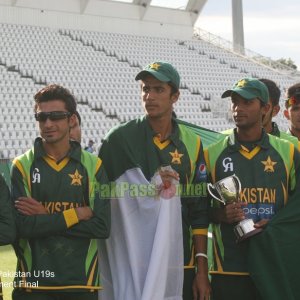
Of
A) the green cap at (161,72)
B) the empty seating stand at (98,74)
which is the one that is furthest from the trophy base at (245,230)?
the empty seating stand at (98,74)

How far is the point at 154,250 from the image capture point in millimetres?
3041

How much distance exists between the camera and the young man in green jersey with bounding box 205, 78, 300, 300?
3.15m

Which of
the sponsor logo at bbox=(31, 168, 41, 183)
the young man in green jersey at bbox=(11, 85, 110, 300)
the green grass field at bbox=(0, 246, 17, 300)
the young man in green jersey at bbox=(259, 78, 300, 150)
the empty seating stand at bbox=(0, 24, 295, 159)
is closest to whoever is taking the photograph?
the young man in green jersey at bbox=(11, 85, 110, 300)

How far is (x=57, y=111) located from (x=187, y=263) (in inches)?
42.5

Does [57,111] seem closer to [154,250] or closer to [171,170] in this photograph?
[171,170]

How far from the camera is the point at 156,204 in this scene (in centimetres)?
313

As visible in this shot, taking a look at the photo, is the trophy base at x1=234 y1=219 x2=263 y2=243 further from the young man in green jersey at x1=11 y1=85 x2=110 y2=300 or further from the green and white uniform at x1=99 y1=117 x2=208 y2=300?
the young man in green jersey at x1=11 y1=85 x2=110 y2=300

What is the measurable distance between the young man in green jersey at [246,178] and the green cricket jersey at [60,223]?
0.65 m

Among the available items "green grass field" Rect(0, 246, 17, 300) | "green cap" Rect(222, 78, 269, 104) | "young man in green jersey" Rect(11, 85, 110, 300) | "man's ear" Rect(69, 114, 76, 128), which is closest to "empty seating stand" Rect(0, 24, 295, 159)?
"green grass field" Rect(0, 246, 17, 300)

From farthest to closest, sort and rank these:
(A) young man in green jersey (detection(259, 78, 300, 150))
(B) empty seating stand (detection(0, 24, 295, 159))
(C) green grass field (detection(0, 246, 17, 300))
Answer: (B) empty seating stand (detection(0, 24, 295, 159)) < (C) green grass field (detection(0, 246, 17, 300)) < (A) young man in green jersey (detection(259, 78, 300, 150))

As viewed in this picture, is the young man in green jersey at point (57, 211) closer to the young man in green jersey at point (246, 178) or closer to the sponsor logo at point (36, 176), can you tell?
the sponsor logo at point (36, 176)

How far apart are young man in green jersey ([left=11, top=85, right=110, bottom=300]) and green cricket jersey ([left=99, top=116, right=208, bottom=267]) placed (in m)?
0.15

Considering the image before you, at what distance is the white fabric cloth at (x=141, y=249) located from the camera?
3.04m

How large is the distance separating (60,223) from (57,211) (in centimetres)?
12
